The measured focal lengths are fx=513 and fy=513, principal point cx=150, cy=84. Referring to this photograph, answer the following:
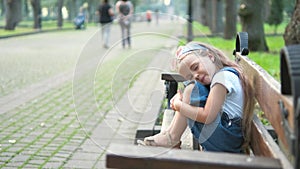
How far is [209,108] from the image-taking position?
2600mm

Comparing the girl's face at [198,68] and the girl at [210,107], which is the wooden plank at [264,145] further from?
the girl's face at [198,68]

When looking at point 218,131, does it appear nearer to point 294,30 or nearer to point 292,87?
point 292,87

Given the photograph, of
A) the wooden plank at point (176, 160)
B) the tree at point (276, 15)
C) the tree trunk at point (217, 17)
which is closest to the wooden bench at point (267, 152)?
the wooden plank at point (176, 160)

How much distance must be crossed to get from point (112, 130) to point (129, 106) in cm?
42

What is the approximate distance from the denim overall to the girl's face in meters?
0.06

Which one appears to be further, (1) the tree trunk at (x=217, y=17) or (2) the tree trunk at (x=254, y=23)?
(1) the tree trunk at (x=217, y=17)

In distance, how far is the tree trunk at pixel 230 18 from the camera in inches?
864

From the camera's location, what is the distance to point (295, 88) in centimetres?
169

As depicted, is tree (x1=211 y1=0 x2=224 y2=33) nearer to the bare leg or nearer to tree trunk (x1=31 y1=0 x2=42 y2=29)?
tree trunk (x1=31 y1=0 x2=42 y2=29)

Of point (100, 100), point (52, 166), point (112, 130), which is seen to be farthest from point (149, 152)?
point (100, 100)

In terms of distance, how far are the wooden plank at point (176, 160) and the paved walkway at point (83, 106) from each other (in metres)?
1.18

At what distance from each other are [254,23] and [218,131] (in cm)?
1397

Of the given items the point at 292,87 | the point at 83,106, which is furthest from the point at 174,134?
the point at 83,106

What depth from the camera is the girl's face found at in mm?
2713
